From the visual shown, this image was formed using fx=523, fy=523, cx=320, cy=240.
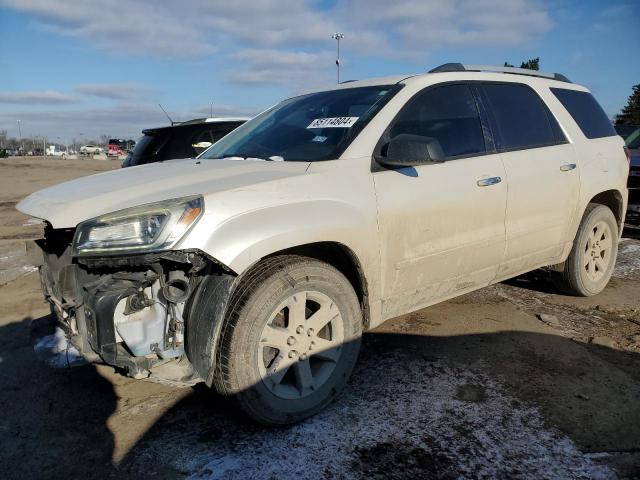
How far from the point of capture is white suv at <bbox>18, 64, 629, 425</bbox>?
7.97 ft

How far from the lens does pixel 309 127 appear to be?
3447 millimetres

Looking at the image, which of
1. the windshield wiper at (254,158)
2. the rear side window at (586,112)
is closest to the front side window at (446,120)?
the windshield wiper at (254,158)

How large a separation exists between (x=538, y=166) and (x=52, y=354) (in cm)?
371

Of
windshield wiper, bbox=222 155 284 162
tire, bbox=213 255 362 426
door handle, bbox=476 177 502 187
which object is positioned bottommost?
tire, bbox=213 255 362 426

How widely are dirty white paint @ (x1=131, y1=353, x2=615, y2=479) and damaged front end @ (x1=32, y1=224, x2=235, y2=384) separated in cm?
40

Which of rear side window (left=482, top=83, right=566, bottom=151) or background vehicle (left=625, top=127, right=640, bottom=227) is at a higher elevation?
rear side window (left=482, top=83, right=566, bottom=151)

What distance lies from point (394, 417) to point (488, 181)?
5.58ft

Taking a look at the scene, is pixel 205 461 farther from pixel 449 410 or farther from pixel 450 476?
pixel 449 410

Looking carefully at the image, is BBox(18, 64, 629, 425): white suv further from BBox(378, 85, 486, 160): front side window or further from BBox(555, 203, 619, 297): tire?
BBox(555, 203, 619, 297): tire

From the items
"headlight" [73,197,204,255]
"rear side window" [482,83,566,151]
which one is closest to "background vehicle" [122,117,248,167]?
"rear side window" [482,83,566,151]

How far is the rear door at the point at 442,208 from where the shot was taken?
3.07 m

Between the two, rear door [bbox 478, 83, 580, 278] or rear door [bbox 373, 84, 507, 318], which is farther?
rear door [bbox 478, 83, 580, 278]

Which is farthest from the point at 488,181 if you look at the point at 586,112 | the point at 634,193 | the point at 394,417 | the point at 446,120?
the point at 634,193

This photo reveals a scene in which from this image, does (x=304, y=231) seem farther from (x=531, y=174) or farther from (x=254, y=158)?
(x=531, y=174)
